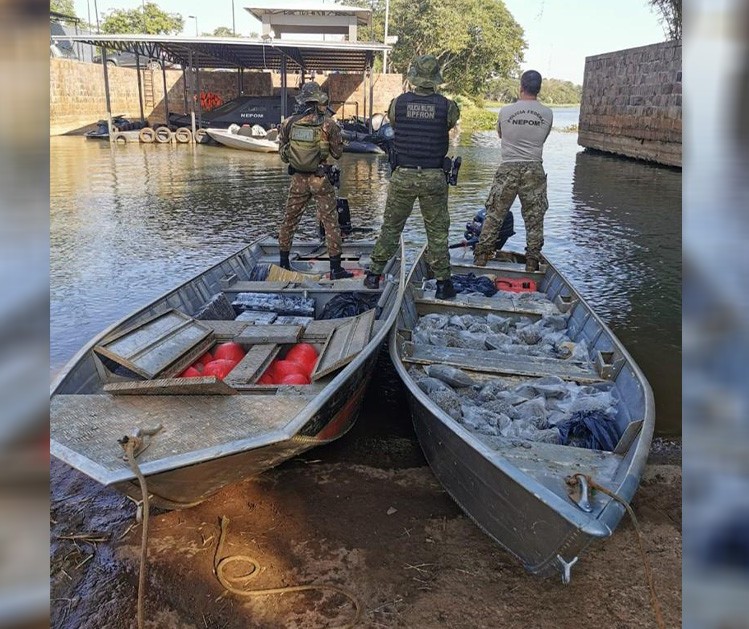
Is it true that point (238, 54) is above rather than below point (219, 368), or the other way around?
above

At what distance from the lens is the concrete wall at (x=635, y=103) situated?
22453mm

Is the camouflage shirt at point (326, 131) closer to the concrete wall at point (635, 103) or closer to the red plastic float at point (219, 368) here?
the red plastic float at point (219, 368)

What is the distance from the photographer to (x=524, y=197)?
7.57m

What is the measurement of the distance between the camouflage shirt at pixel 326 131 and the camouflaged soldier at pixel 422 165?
0.92 meters

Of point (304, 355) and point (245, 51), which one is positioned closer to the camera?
point (304, 355)

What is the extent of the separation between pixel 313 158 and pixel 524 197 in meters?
2.65

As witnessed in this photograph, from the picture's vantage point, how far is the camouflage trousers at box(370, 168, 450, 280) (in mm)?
6387

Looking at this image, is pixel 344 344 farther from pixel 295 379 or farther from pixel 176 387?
pixel 176 387

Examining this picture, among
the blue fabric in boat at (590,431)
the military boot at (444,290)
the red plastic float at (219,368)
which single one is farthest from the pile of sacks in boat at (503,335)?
the red plastic float at (219,368)

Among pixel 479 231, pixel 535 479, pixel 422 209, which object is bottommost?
pixel 535 479

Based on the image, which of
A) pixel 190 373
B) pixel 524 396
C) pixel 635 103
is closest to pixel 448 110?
pixel 524 396

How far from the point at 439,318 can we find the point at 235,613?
370 centimetres
